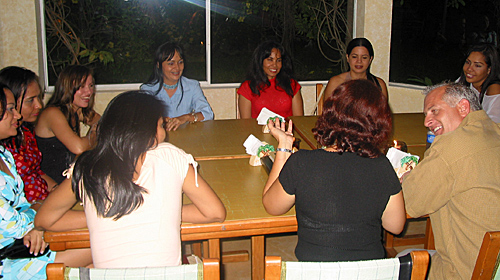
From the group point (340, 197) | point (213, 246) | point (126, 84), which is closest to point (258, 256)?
point (213, 246)

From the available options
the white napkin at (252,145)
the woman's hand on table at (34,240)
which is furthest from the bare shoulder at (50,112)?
the white napkin at (252,145)

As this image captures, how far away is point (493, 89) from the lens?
2.85 meters

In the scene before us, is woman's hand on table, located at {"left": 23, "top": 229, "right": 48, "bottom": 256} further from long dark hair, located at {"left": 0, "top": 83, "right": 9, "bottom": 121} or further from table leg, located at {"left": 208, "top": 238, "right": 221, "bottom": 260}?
table leg, located at {"left": 208, "top": 238, "right": 221, "bottom": 260}

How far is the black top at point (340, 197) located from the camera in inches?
53.8

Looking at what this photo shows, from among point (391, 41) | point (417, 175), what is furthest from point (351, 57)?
point (417, 175)

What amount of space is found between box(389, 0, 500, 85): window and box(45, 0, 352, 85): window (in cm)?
60

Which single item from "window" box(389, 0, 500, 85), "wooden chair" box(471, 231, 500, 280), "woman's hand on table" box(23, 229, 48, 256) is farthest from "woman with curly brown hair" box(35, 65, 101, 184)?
"window" box(389, 0, 500, 85)

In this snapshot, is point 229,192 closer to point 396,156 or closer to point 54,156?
point 396,156

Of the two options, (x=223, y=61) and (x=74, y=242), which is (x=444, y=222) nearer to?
(x=74, y=242)

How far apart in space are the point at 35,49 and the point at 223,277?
2.88m

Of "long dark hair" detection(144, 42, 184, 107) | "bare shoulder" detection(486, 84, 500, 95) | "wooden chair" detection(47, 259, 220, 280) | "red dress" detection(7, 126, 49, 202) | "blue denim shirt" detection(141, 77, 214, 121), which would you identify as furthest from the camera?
"blue denim shirt" detection(141, 77, 214, 121)

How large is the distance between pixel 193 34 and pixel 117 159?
11.2ft

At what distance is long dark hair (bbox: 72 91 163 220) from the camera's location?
1314mm

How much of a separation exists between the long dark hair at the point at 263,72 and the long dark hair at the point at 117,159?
7.25 feet
